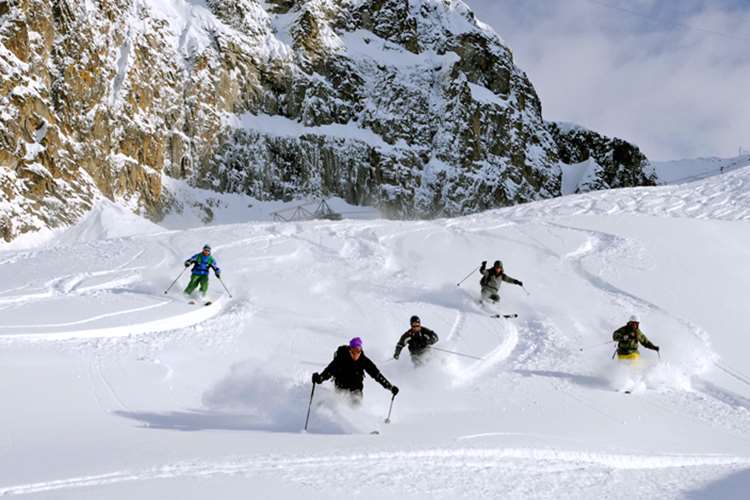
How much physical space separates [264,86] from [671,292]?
237 feet

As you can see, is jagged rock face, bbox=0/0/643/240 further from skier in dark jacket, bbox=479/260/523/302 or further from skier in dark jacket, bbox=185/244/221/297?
skier in dark jacket, bbox=479/260/523/302

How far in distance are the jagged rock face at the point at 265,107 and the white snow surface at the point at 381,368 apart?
4257 cm

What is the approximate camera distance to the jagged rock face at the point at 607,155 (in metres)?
119

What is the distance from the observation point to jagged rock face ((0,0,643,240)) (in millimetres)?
57750

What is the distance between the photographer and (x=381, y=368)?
462 inches

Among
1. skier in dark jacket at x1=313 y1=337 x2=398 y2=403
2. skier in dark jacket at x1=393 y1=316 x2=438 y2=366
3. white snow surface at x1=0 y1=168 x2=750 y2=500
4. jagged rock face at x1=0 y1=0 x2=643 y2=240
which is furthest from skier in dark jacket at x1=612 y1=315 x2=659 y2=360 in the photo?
jagged rock face at x1=0 y1=0 x2=643 y2=240

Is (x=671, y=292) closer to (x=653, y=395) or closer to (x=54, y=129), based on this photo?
(x=653, y=395)

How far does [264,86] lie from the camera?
82.4 m

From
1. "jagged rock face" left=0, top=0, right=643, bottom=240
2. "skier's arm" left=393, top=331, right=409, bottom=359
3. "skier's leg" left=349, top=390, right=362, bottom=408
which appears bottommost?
"skier's leg" left=349, top=390, right=362, bottom=408

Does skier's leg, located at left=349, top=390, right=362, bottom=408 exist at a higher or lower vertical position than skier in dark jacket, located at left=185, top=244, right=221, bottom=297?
lower

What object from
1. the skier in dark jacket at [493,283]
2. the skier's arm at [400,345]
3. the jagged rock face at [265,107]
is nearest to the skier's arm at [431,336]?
the skier's arm at [400,345]

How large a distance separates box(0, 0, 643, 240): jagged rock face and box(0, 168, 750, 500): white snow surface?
42571 millimetres

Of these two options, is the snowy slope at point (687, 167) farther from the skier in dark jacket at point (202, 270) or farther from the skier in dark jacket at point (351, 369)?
the skier in dark jacket at point (351, 369)

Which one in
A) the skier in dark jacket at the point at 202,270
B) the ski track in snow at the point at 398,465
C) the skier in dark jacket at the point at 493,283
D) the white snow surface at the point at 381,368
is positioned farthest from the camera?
the skier in dark jacket at the point at 493,283
